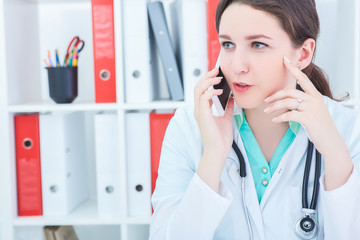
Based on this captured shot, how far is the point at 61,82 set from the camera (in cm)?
183

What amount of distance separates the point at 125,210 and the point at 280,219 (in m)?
0.78

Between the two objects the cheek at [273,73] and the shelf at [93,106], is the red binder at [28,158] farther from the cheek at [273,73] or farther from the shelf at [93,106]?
the cheek at [273,73]

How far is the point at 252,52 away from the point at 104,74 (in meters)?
0.79

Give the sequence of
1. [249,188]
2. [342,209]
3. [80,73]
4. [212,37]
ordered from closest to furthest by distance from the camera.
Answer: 1. [342,209]
2. [249,188]
3. [212,37]
4. [80,73]

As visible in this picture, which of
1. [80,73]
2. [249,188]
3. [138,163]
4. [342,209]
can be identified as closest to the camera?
[342,209]

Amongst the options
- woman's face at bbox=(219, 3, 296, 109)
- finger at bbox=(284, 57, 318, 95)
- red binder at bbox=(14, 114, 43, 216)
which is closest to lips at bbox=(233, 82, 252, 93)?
woman's face at bbox=(219, 3, 296, 109)

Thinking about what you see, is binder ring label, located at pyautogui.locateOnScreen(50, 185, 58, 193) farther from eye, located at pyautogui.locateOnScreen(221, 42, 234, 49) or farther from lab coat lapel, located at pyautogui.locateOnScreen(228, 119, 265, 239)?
eye, located at pyautogui.locateOnScreen(221, 42, 234, 49)

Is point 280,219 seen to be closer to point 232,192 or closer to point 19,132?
point 232,192

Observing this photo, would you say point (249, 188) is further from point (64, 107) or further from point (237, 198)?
point (64, 107)

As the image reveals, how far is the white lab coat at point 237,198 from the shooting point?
1.17 meters

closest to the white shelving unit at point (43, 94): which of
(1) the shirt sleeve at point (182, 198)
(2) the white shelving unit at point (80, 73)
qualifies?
(2) the white shelving unit at point (80, 73)

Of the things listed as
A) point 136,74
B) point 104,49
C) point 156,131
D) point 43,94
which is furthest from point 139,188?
point 43,94

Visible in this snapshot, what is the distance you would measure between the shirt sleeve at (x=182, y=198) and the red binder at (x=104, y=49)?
0.52m

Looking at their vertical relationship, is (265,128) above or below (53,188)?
above
